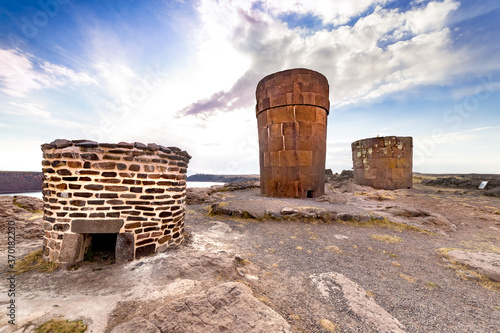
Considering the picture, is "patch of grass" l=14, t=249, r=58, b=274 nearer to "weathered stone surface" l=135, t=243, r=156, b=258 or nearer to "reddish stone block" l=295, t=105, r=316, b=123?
"weathered stone surface" l=135, t=243, r=156, b=258

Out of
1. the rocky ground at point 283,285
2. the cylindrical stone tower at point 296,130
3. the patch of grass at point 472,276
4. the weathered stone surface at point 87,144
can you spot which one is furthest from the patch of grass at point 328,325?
the cylindrical stone tower at point 296,130

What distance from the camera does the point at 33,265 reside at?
10.9 ft

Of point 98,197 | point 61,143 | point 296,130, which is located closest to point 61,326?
point 98,197

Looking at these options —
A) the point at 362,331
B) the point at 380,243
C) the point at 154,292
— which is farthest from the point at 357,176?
the point at 154,292

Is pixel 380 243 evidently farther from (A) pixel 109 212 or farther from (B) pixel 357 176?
(B) pixel 357 176

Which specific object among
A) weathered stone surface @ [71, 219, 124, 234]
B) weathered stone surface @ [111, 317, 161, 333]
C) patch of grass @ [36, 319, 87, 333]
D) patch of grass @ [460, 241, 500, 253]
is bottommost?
patch of grass @ [460, 241, 500, 253]

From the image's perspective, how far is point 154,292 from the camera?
2.46 meters

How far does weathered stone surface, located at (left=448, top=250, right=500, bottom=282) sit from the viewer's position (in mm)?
3020

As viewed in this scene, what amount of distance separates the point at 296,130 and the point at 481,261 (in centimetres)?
708

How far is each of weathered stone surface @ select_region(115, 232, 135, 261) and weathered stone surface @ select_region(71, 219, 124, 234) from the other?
169 millimetres

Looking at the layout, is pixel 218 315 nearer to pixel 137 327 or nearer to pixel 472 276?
pixel 137 327

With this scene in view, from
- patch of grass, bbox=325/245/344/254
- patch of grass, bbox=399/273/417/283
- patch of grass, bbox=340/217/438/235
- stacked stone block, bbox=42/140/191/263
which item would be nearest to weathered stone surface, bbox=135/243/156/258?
stacked stone block, bbox=42/140/191/263

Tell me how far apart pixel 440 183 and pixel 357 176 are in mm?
8753

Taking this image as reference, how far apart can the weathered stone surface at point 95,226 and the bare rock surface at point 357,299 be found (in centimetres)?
354
